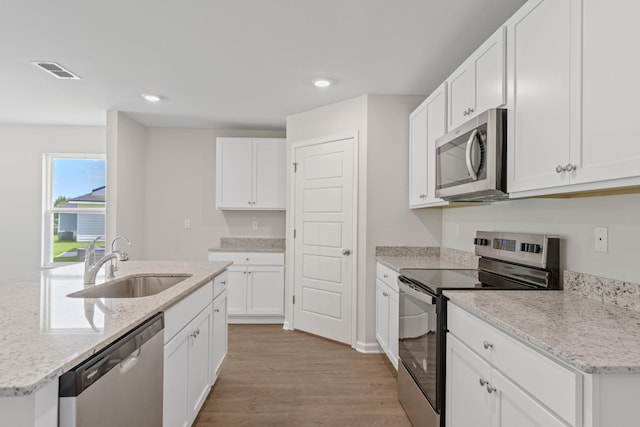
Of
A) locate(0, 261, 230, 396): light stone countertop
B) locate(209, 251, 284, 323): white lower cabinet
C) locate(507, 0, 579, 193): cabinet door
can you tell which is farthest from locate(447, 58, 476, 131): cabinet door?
locate(209, 251, 284, 323): white lower cabinet

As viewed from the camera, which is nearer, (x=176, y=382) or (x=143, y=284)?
(x=176, y=382)

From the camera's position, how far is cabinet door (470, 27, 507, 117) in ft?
5.90

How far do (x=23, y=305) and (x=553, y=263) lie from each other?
2382 millimetres

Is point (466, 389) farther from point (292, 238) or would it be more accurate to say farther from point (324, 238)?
point (292, 238)

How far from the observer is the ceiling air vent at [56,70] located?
2.90m

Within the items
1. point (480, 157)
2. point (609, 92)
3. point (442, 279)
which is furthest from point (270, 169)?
point (609, 92)

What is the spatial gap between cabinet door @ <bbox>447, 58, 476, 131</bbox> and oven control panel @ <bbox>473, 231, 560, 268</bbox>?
745 millimetres

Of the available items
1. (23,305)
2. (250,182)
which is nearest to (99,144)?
(250,182)

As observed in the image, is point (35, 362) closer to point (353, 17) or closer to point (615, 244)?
point (615, 244)

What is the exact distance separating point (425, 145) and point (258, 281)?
2.49 meters

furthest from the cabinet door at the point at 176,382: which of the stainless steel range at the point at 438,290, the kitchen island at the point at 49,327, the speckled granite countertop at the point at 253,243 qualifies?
the speckled granite countertop at the point at 253,243

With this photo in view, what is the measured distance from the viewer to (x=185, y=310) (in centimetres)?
187

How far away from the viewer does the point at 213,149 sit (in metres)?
4.97

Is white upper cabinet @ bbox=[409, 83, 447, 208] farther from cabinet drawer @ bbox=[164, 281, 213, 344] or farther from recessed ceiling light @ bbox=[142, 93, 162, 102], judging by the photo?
recessed ceiling light @ bbox=[142, 93, 162, 102]
